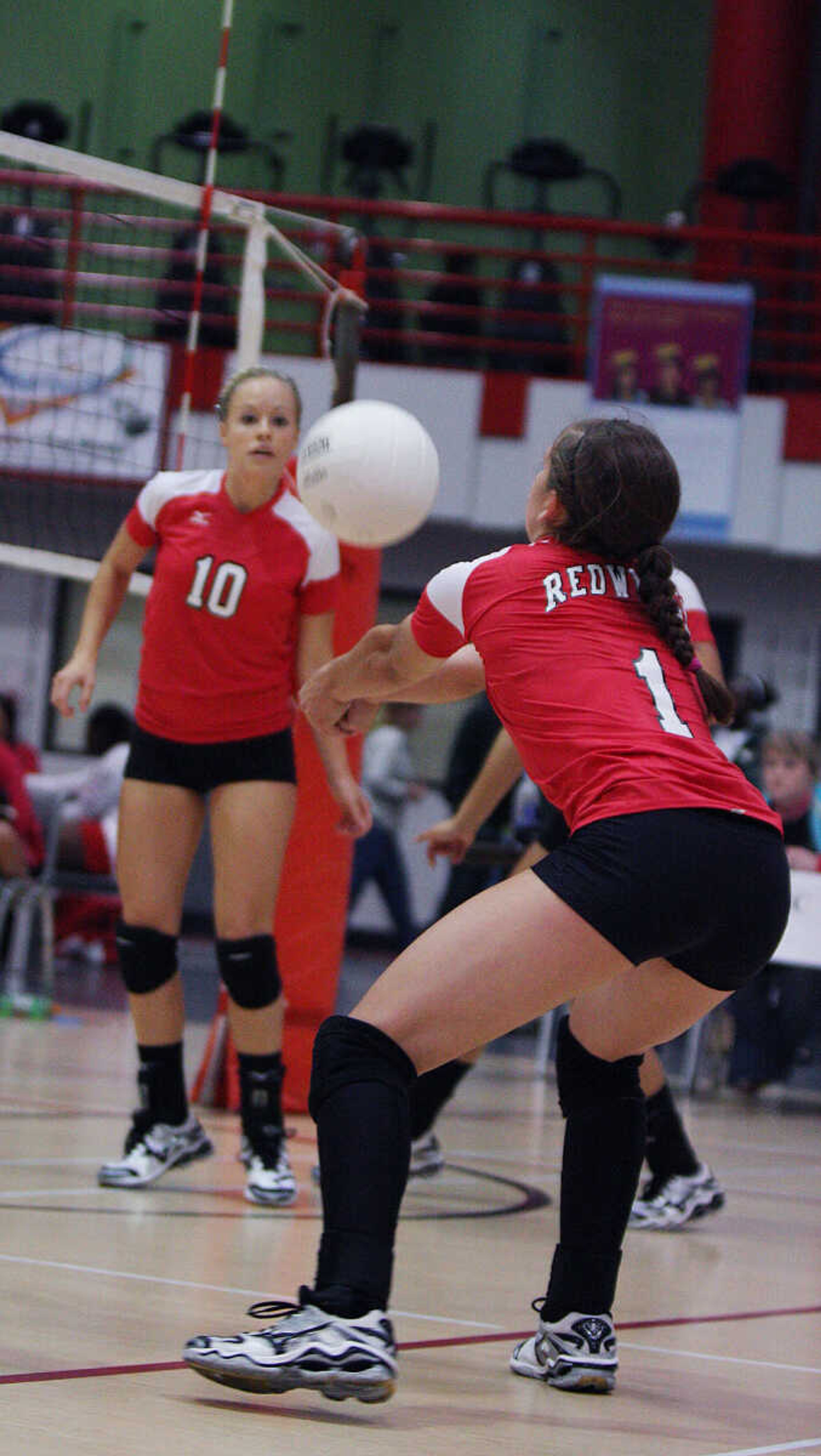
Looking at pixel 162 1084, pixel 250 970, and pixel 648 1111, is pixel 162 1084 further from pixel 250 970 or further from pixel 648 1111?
pixel 648 1111

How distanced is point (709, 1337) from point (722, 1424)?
67 centimetres

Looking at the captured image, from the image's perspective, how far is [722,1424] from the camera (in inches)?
105

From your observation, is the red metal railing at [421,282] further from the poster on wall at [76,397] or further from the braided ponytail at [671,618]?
the braided ponytail at [671,618]

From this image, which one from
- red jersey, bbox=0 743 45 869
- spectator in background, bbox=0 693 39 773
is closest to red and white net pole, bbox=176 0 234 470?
red jersey, bbox=0 743 45 869

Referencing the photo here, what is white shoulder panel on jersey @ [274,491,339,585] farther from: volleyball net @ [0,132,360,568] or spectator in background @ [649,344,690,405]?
spectator in background @ [649,344,690,405]

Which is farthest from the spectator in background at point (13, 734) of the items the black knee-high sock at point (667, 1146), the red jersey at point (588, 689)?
the red jersey at point (588, 689)

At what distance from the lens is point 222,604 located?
4508 mm

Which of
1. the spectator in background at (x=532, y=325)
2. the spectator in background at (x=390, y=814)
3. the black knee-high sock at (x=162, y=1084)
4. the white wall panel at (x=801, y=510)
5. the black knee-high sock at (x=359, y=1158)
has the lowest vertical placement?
the spectator in background at (x=390, y=814)

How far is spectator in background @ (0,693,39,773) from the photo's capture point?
33.9 feet

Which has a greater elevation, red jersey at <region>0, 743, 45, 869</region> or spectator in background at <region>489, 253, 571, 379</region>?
spectator in background at <region>489, 253, 571, 379</region>

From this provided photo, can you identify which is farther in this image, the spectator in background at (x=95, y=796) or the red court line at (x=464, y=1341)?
the spectator in background at (x=95, y=796)

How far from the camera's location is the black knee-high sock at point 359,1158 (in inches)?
96.7

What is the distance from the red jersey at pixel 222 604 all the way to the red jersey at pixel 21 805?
196 inches

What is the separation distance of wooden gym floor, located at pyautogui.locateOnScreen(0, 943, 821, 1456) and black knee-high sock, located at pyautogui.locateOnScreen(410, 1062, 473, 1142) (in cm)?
19
